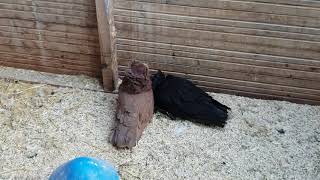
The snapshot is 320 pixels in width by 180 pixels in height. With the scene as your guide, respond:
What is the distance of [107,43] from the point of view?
267 centimetres

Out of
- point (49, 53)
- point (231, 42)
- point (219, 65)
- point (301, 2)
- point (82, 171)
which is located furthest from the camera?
point (49, 53)

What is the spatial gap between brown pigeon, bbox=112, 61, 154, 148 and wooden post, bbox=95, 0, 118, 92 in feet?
0.83

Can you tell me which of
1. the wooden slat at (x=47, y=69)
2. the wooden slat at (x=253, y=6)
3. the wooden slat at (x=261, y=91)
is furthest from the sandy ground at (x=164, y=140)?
the wooden slat at (x=253, y=6)

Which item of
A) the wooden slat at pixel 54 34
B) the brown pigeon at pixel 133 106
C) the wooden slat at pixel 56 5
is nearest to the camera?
the brown pigeon at pixel 133 106

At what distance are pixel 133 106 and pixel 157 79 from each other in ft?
0.99

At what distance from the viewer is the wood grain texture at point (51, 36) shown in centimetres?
271

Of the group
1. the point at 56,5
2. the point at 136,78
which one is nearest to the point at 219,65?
the point at 136,78

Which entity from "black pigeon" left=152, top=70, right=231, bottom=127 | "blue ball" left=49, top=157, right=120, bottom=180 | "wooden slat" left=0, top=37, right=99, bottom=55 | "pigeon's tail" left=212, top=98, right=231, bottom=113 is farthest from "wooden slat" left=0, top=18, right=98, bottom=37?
"blue ball" left=49, top=157, right=120, bottom=180

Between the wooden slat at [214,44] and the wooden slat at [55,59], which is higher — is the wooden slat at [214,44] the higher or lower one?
the higher one

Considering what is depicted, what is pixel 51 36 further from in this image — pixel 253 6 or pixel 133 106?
pixel 253 6

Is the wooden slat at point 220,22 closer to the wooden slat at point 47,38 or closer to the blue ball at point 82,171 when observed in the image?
the wooden slat at point 47,38

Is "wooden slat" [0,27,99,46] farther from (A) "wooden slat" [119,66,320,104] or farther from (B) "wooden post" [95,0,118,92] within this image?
(A) "wooden slat" [119,66,320,104]

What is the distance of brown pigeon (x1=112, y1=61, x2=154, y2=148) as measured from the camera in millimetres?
2432

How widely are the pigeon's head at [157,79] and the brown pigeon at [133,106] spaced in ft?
0.37
